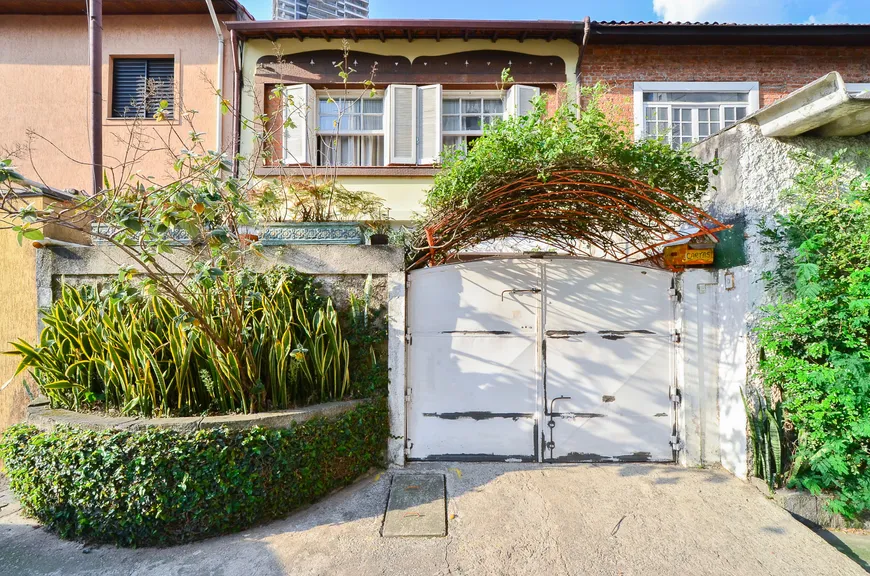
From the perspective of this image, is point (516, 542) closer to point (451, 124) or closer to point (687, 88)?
point (451, 124)

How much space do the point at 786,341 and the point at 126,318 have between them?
563 cm

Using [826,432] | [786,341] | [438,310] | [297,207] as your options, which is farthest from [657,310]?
[297,207]

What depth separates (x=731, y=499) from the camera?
395cm

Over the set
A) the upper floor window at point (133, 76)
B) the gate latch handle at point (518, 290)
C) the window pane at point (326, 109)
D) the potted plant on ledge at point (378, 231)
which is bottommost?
the gate latch handle at point (518, 290)

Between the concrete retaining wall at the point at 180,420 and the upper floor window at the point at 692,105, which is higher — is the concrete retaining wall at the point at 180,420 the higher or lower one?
the lower one

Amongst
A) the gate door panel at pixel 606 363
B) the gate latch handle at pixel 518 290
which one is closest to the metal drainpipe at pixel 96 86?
the gate latch handle at pixel 518 290

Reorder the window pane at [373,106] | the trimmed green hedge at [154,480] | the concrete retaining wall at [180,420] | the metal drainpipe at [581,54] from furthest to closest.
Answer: the window pane at [373,106]
the metal drainpipe at [581,54]
the concrete retaining wall at [180,420]
the trimmed green hedge at [154,480]

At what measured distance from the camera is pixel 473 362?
4652 millimetres

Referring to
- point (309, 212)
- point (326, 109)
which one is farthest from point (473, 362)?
point (326, 109)

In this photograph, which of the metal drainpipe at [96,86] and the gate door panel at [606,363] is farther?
the metal drainpipe at [96,86]

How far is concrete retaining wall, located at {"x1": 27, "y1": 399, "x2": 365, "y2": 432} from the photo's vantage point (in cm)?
353

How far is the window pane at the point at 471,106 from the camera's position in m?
7.94

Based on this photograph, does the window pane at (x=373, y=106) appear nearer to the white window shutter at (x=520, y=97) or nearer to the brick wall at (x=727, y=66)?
the white window shutter at (x=520, y=97)

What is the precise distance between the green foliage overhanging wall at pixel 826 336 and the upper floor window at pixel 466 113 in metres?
4.98
